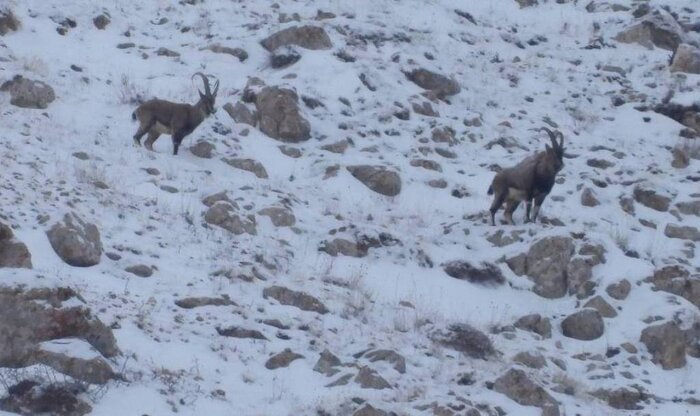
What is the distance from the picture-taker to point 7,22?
20984mm

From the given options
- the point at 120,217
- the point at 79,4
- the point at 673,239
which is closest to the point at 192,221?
the point at 120,217

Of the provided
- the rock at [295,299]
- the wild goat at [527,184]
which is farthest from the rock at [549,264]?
the rock at [295,299]

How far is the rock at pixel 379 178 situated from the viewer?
59.8ft

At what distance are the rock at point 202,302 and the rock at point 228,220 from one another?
8.49ft

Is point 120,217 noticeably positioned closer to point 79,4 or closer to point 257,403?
point 257,403

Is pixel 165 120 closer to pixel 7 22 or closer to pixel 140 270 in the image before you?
pixel 7 22

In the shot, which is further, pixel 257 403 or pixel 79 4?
pixel 79 4

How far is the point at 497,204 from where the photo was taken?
17750 millimetres

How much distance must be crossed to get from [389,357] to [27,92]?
893 cm

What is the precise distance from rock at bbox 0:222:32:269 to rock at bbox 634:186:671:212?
10.5m

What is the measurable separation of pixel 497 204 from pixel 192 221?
16.4ft

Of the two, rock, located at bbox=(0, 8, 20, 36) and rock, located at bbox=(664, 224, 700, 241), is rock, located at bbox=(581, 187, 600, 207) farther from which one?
rock, located at bbox=(0, 8, 20, 36)

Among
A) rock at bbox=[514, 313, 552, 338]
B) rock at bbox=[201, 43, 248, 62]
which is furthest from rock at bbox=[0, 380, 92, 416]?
rock at bbox=[201, 43, 248, 62]

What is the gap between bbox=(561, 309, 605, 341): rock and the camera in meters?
14.5
